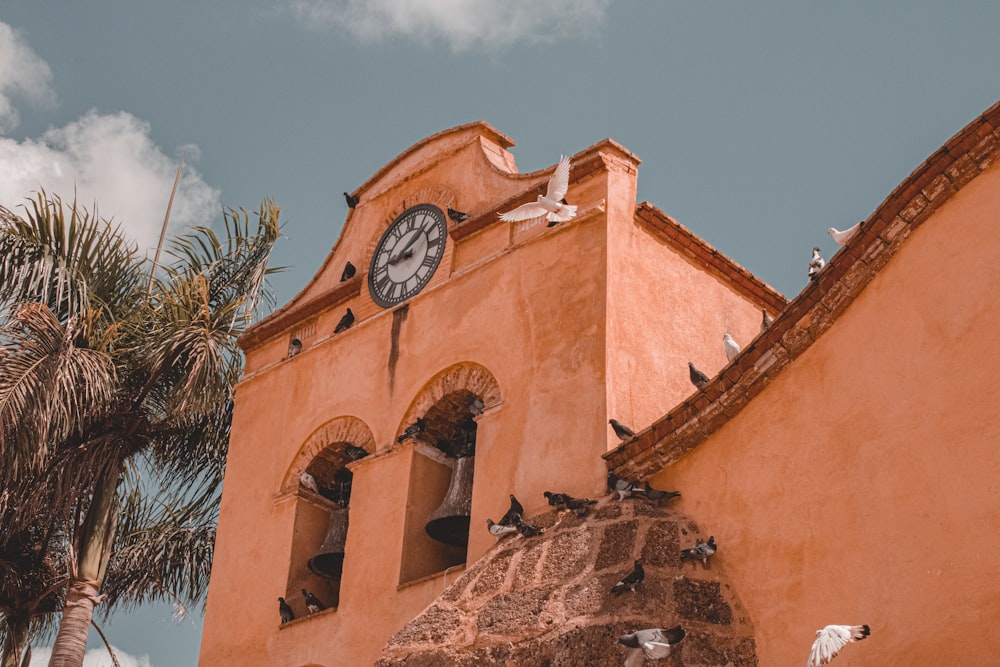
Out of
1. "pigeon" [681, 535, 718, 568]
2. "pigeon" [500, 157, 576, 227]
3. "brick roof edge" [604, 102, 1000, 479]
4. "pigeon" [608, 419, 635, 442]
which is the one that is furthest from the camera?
"pigeon" [500, 157, 576, 227]

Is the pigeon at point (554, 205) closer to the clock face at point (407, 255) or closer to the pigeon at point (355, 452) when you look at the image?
the clock face at point (407, 255)

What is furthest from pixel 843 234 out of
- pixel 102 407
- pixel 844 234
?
pixel 102 407

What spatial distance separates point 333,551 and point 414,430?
136cm

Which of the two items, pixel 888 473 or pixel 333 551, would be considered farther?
pixel 333 551

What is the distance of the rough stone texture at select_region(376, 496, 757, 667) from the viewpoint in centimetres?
944

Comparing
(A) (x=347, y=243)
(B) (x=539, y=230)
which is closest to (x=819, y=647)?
(B) (x=539, y=230)

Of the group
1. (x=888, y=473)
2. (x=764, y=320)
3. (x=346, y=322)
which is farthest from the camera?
(x=346, y=322)

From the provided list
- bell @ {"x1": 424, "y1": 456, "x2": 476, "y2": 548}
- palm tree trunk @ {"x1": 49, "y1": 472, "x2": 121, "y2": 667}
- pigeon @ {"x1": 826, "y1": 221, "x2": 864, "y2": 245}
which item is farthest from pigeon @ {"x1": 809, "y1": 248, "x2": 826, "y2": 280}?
palm tree trunk @ {"x1": 49, "y1": 472, "x2": 121, "y2": 667}

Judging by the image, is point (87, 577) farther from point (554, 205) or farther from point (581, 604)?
point (581, 604)

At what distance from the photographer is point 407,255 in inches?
561

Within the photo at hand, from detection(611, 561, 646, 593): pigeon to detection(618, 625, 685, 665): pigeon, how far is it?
562 millimetres

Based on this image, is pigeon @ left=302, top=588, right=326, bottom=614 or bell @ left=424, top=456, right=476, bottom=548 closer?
bell @ left=424, top=456, right=476, bottom=548

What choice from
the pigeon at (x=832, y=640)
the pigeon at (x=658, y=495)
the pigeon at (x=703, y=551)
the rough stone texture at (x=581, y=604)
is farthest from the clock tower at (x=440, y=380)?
the pigeon at (x=832, y=640)

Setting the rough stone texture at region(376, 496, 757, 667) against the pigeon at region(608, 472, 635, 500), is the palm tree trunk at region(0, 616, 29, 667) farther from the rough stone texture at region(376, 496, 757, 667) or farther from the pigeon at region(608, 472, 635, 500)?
the pigeon at region(608, 472, 635, 500)
